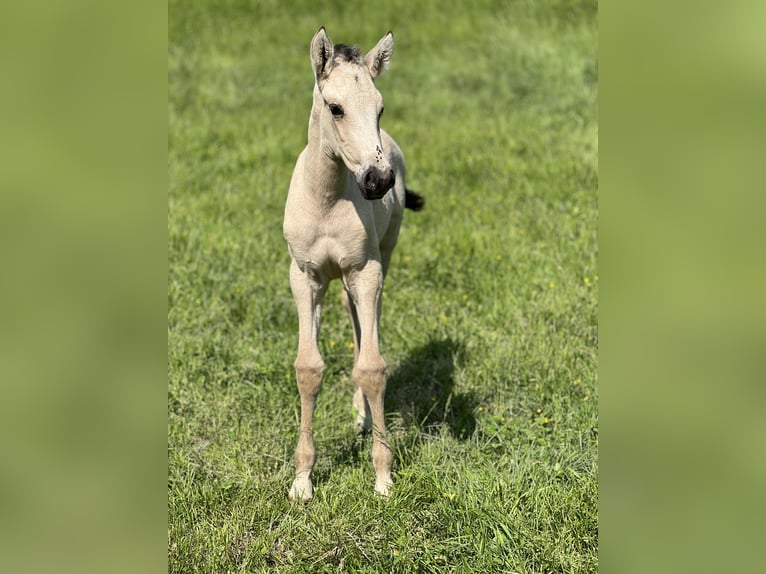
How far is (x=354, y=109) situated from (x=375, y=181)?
37cm

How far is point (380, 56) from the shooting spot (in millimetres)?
3531

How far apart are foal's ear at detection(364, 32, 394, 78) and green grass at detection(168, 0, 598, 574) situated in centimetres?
213

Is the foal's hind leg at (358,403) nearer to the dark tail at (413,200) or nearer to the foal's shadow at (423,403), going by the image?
the foal's shadow at (423,403)

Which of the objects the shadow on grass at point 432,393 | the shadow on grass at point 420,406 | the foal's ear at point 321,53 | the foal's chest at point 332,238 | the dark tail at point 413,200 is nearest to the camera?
the foal's ear at point 321,53

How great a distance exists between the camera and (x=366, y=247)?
3918 millimetres

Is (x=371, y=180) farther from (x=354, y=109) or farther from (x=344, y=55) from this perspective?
(x=344, y=55)

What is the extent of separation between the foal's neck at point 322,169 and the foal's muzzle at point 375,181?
1.64ft

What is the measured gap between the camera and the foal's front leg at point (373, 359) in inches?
155

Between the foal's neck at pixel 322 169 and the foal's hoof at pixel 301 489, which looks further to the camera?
the foal's hoof at pixel 301 489

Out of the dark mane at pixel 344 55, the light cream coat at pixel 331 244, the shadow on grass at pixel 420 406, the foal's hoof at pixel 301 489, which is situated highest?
the dark mane at pixel 344 55

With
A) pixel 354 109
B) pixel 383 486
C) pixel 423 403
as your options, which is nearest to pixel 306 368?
→ pixel 383 486

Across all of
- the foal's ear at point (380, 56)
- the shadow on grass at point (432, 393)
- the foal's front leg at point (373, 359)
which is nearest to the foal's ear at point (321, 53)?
the foal's ear at point (380, 56)
